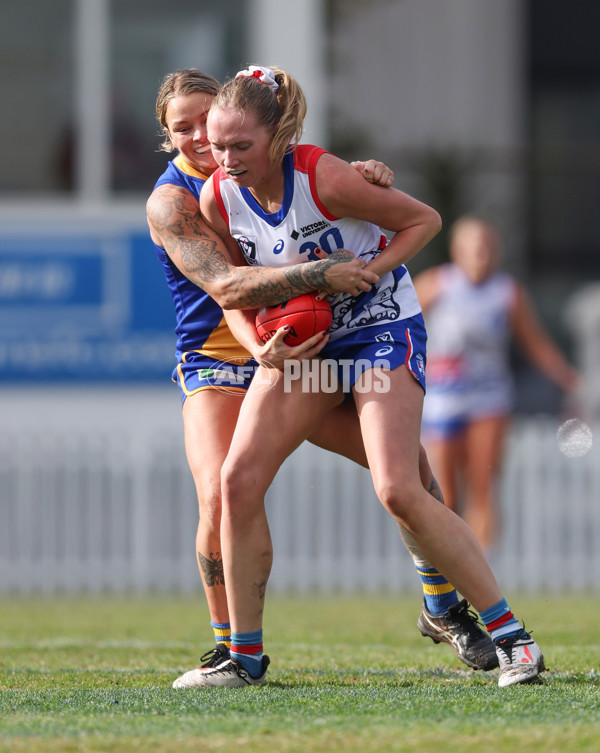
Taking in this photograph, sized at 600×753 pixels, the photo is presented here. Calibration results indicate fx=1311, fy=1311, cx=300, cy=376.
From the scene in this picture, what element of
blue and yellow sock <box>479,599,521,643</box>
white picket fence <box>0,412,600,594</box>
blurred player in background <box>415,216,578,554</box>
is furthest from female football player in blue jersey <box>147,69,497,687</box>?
white picket fence <box>0,412,600,594</box>

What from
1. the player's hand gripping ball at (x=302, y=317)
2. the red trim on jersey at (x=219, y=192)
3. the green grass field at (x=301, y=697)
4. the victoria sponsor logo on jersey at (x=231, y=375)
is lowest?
the green grass field at (x=301, y=697)

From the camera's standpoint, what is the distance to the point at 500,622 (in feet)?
14.8

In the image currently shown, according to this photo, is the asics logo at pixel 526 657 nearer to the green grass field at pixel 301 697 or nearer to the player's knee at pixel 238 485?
the green grass field at pixel 301 697

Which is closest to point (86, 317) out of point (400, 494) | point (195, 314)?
point (195, 314)

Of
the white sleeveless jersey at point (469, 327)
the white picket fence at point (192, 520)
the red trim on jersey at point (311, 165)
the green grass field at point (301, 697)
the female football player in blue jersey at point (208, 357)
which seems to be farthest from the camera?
the white picket fence at point (192, 520)

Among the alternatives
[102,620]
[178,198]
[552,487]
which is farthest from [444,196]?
[178,198]

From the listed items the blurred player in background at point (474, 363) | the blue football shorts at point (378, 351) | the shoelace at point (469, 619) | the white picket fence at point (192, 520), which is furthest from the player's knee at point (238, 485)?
the white picket fence at point (192, 520)

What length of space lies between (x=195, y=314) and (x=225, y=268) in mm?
510

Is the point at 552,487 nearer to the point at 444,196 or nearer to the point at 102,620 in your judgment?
the point at 102,620

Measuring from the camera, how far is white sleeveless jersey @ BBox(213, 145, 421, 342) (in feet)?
14.8

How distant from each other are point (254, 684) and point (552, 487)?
24.2ft

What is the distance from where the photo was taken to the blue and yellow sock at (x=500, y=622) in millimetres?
4500

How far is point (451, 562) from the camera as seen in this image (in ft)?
14.6

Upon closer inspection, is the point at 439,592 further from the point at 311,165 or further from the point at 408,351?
the point at 311,165
